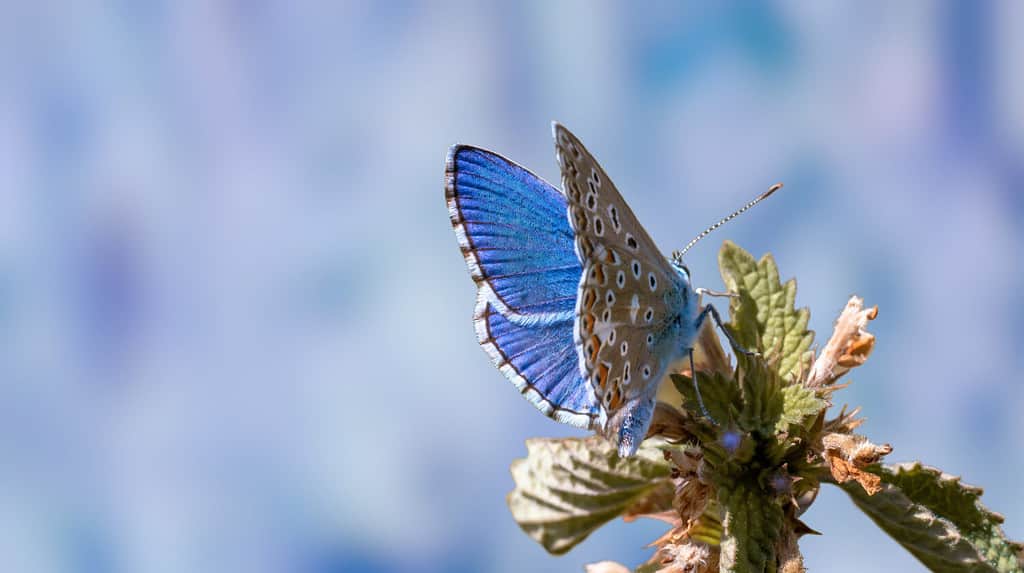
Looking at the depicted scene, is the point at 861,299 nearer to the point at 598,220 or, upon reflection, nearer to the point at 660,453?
the point at 660,453

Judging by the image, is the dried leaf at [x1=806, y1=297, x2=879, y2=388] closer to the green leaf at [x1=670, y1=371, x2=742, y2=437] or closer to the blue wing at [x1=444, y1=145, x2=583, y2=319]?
the green leaf at [x1=670, y1=371, x2=742, y2=437]

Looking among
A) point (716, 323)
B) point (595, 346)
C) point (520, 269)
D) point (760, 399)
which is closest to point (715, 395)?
point (760, 399)

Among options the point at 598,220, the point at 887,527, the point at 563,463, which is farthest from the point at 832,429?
the point at 598,220

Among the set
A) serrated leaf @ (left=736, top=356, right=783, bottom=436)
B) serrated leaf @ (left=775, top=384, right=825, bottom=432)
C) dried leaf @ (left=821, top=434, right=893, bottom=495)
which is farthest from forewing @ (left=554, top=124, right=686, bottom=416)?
dried leaf @ (left=821, top=434, right=893, bottom=495)

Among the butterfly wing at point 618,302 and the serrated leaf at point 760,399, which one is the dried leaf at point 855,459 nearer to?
the serrated leaf at point 760,399

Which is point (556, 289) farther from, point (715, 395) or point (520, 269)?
point (715, 395)
